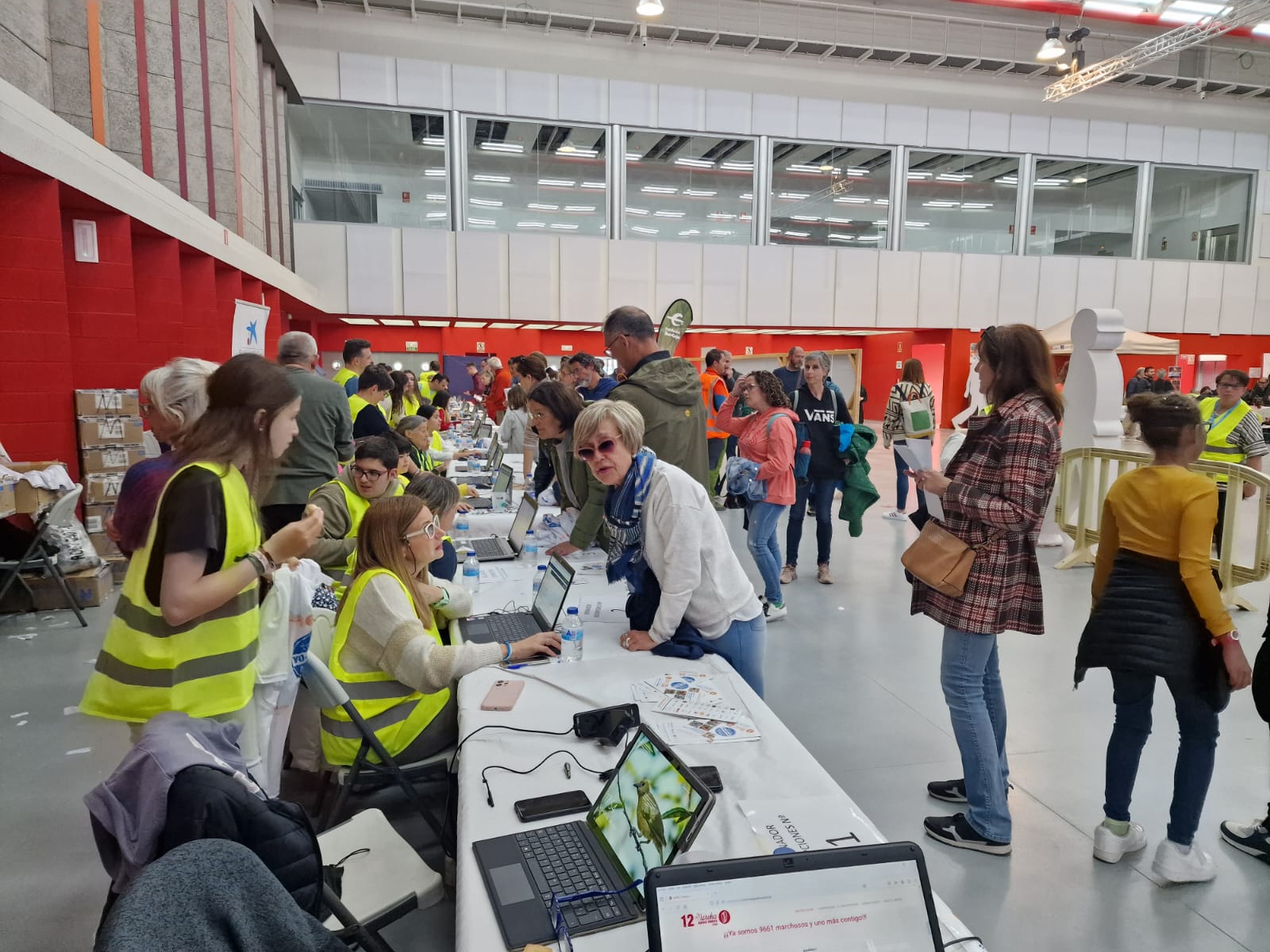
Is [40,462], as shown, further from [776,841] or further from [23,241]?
[776,841]

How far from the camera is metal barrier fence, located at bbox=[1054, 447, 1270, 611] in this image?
4.79 metres

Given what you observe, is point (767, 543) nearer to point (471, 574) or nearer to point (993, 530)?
point (471, 574)

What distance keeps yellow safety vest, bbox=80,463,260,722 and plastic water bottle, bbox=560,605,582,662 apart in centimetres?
102

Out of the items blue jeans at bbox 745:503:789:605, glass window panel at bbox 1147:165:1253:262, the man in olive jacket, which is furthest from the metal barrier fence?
glass window panel at bbox 1147:165:1253:262

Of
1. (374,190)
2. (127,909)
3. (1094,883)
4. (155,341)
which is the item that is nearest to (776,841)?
(127,909)

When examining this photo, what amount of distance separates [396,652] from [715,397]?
6.21 m

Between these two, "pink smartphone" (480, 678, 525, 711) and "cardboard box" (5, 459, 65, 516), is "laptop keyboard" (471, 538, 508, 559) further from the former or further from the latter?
"cardboard box" (5, 459, 65, 516)

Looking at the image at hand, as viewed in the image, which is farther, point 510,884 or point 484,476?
point 484,476

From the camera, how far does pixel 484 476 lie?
6668mm

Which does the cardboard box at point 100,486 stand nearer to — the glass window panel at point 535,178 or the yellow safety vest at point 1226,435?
Result: the yellow safety vest at point 1226,435

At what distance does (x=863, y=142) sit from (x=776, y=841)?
16349 millimetres

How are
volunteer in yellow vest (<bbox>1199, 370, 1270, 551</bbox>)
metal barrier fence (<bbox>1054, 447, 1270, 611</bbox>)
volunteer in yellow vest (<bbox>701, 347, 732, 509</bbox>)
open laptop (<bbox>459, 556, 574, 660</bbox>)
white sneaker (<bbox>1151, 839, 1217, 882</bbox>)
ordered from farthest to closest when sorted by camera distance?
volunteer in yellow vest (<bbox>701, 347, 732, 509</bbox>), volunteer in yellow vest (<bbox>1199, 370, 1270, 551</bbox>), metal barrier fence (<bbox>1054, 447, 1270, 611</bbox>), open laptop (<bbox>459, 556, 574, 660</bbox>), white sneaker (<bbox>1151, 839, 1217, 882</bbox>)

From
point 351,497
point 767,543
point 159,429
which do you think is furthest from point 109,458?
point 767,543

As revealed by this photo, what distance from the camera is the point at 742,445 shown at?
5.12 m
